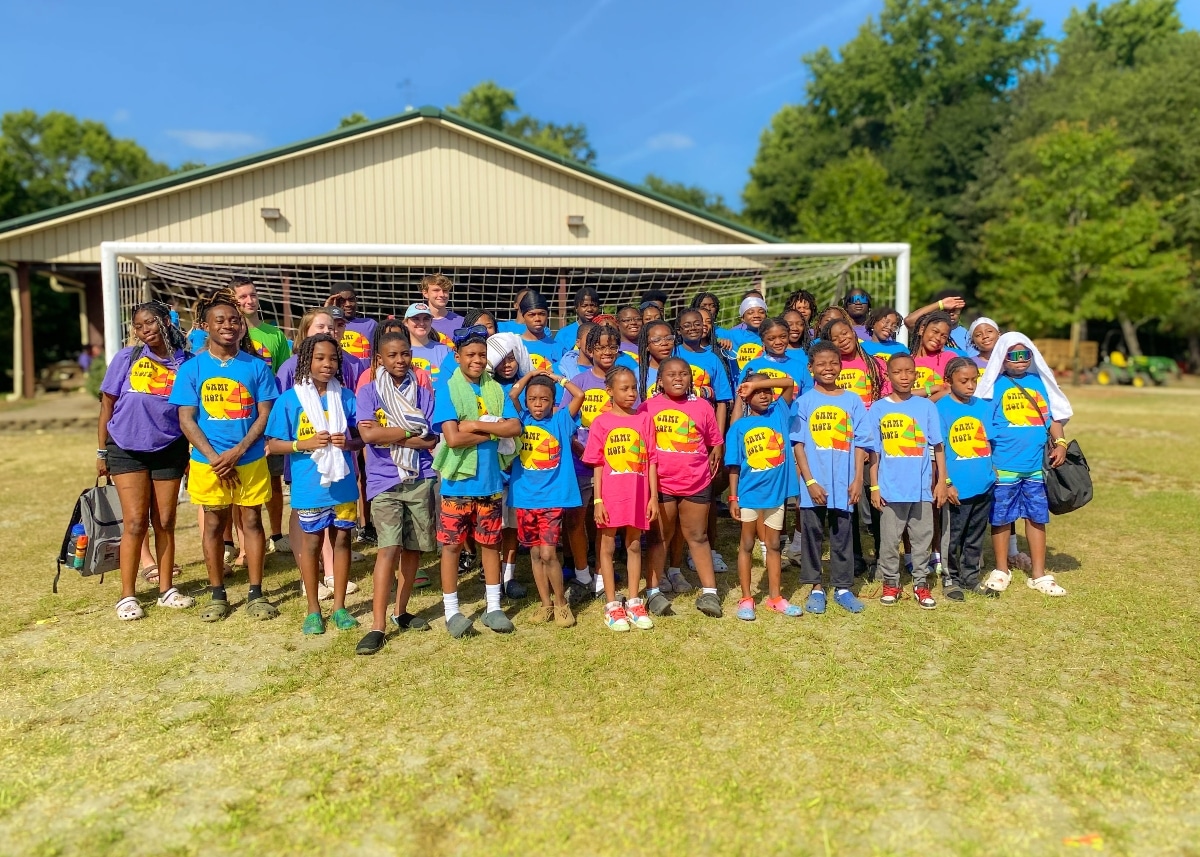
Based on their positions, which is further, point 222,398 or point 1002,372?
point 1002,372

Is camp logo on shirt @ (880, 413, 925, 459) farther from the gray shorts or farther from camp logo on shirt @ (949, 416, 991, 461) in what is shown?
the gray shorts

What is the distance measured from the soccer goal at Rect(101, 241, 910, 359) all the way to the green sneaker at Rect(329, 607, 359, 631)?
2973mm

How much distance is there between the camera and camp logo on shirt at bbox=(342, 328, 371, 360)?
589 cm

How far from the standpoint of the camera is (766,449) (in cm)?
464

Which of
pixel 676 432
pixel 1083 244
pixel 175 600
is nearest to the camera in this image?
pixel 676 432

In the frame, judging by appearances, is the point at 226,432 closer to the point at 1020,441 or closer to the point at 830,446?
the point at 830,446

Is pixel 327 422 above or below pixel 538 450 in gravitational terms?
above

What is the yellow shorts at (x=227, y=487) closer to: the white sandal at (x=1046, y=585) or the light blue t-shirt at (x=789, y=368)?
the light blue t-shirt at (x=789, y=368)

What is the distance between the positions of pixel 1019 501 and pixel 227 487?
4806 mm

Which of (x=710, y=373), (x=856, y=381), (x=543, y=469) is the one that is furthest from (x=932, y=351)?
(x=543, y=469)

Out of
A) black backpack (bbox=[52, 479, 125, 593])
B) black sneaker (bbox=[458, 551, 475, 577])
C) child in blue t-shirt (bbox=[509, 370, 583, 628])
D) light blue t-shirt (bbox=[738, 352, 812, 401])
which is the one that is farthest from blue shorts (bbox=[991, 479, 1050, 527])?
black backpack (bbox=[52, 479, 125, 593])

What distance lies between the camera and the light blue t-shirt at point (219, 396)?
4441 mm

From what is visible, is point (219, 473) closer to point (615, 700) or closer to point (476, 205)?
point (615, 700)

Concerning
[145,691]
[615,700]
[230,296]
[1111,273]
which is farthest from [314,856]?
[1111,273]
